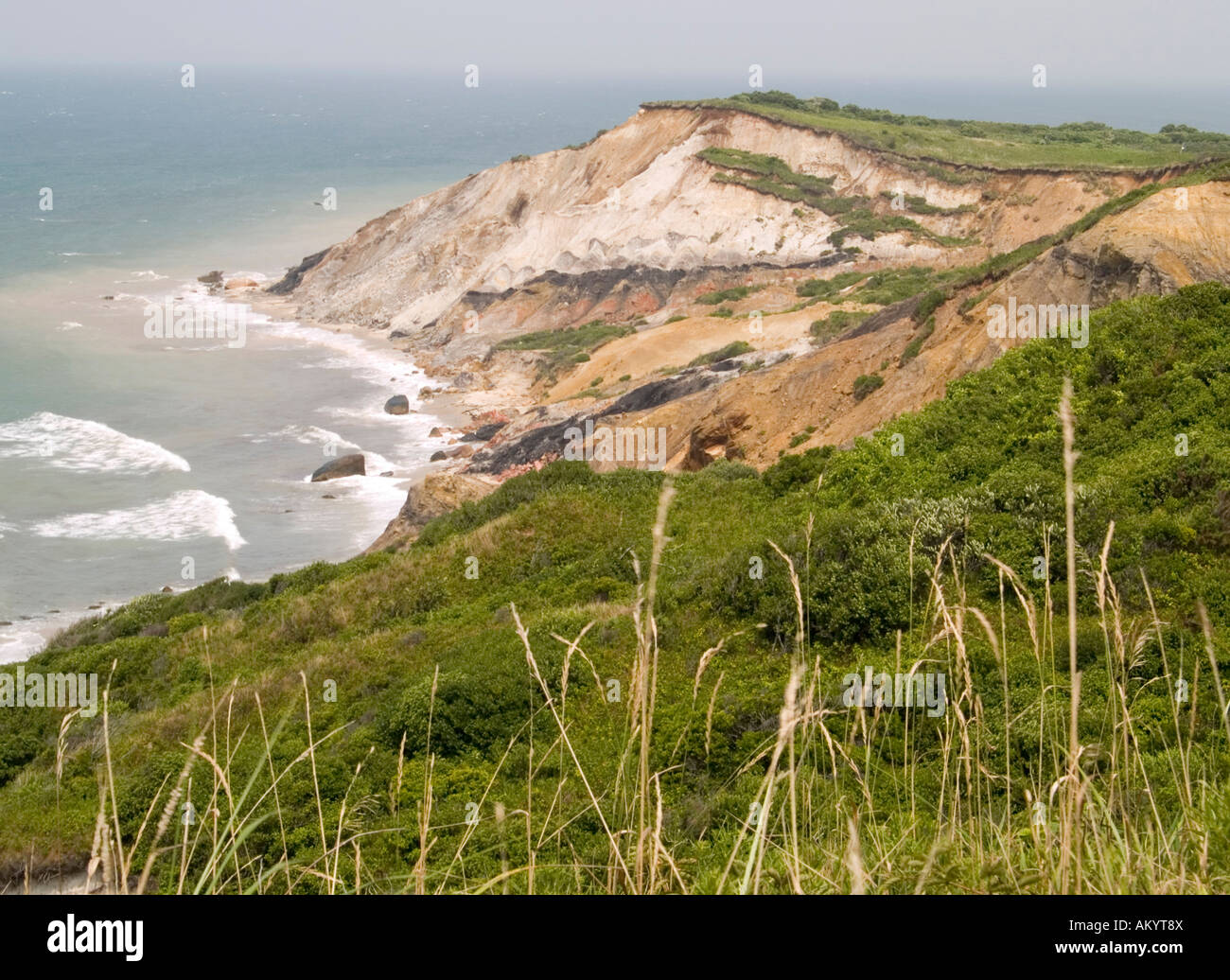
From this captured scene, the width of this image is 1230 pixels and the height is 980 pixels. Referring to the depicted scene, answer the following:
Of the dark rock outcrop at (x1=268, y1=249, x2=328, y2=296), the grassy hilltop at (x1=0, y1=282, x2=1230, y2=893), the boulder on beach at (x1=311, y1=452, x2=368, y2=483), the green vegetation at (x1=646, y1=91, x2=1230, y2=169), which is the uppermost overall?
the green vegetation at (x1=646, y1=91, x2=1230, y2=169)

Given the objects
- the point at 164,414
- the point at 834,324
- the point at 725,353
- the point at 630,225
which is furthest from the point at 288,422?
the point at 834,324

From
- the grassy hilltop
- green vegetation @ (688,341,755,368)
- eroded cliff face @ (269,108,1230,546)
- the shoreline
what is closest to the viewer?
the grassy hilltop

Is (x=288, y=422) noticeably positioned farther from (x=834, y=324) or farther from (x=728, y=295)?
(x=834, y=324)

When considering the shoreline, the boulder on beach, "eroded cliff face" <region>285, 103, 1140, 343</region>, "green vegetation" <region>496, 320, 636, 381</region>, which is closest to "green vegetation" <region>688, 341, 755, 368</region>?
"green vegetation" <region>496, 320, 636, 381</region>

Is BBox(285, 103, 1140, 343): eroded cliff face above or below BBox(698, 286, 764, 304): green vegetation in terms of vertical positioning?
above

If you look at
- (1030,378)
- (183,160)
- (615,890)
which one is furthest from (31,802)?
(183,160)

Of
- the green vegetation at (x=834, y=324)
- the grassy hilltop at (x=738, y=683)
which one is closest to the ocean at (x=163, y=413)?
the grassy hilltop at (x=738, y=683)

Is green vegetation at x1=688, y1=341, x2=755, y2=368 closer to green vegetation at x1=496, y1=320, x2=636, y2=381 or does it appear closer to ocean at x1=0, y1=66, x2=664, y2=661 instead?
green vegetation at x1=496, y1=320, x2=636, y2=381
